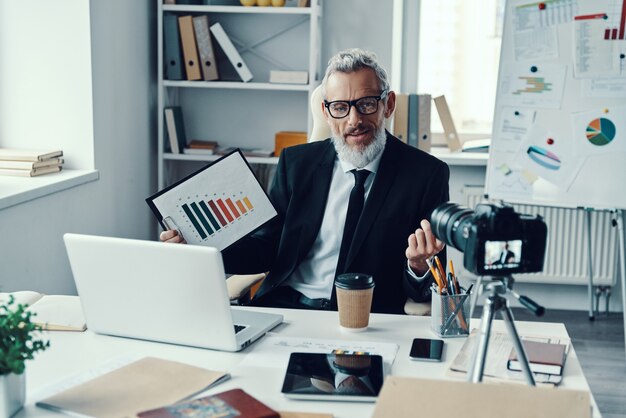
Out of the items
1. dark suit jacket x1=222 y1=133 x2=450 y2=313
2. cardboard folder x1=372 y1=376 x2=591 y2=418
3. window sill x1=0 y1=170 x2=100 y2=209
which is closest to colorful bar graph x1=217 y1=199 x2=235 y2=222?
dark suit jacket x1=222 y1=133 x2=450 y2=313

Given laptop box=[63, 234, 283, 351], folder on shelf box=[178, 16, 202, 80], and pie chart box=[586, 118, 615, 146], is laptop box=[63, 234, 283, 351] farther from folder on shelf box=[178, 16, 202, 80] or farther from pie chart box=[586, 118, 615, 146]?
folder on shelf box=[178, 16, 202, 80]

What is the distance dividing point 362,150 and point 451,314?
2.30 ft

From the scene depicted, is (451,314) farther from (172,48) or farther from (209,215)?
(172,48)

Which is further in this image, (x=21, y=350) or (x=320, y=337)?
(x=320, y=337)

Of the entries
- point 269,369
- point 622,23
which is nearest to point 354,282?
point 269,369

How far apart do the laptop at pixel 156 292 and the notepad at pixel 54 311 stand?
71mm

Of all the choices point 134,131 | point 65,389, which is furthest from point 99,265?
point 134,131

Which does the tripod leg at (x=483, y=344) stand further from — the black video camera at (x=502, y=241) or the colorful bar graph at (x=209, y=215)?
the colorful bar graph at (x=209, y=215)

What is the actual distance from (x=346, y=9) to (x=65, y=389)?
2.93m

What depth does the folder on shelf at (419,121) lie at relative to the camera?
383 centimetres

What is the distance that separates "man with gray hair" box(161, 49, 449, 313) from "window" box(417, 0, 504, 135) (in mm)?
1954

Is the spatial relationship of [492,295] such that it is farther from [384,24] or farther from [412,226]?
[384,24]

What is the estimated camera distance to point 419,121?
384cm

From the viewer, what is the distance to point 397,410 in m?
1.23
